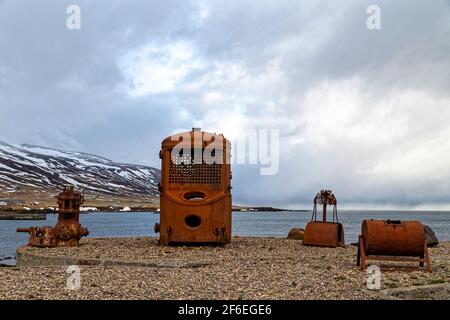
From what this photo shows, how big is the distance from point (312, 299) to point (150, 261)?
216 inches

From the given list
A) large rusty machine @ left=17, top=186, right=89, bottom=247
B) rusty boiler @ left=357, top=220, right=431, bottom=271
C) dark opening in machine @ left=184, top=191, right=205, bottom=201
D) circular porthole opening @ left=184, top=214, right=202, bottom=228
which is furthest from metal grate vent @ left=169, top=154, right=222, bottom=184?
rusty boiler @ left=357, top=220, right=431, bottom=271

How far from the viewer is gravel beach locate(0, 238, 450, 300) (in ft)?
29.0

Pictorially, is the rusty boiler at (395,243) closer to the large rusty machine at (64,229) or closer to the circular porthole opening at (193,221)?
the circular porthole opening at (193,221)

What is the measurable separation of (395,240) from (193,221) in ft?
23.6

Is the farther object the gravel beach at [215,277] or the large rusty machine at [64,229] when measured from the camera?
the large rusty machine at [64,229]

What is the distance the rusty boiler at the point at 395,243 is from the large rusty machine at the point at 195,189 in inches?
230

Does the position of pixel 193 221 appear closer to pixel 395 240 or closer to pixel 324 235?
pixel 324 235

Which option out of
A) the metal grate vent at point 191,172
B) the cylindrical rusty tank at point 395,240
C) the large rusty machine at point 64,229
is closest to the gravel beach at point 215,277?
the cylindrical rusty tank at point 395,240

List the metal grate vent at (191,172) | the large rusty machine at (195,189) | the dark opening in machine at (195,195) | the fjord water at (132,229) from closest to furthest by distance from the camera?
the large rusty machine at (195,189), the dark opening in machine at (195,195), the metal grate vent at (191,172), the fjord water at (132,229)

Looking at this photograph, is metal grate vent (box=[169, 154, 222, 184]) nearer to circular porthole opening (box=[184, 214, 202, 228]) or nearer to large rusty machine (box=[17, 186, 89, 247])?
circular porthole opening (box=[184, 214, 202, 228])

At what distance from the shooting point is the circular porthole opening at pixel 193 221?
16984 mm

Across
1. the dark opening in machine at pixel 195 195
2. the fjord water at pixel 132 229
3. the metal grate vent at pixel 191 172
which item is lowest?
the fjord water at pixel 132 229
